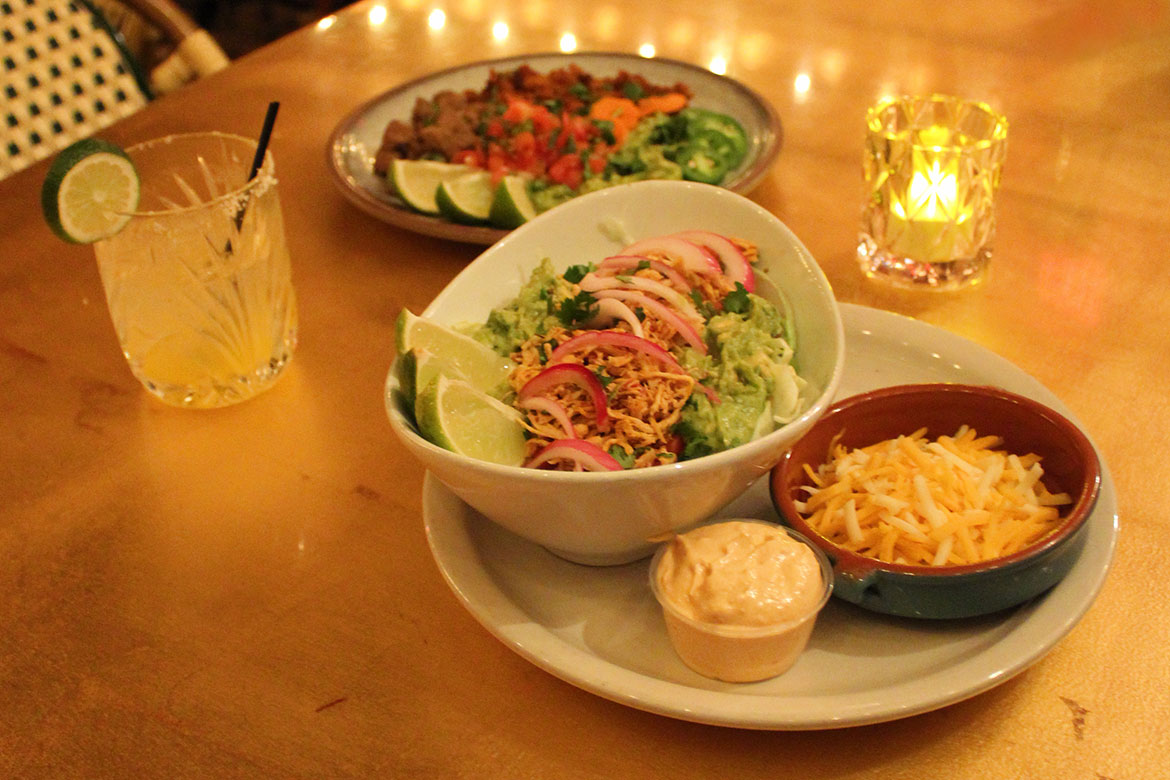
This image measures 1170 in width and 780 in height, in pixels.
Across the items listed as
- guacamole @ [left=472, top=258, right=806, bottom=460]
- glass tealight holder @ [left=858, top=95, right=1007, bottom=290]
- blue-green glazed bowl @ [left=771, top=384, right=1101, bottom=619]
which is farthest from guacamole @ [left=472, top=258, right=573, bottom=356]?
→ glass tealight holder @ [left=858, top=95, right=1007, bottom=290]

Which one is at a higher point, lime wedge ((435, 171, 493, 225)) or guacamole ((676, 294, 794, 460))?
guacamole ((676, 294, 794, 460))

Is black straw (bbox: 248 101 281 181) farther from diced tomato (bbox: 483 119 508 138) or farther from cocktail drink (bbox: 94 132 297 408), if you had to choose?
diced tomato (bbox: 483 119 508 138)

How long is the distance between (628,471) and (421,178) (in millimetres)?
1033

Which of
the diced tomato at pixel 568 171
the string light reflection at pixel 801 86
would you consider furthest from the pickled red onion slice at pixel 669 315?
the string light reflection at pixel 801 86

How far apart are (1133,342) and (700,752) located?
3.18ft

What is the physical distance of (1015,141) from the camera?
2.07 m

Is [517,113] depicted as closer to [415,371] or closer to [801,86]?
[801,86]

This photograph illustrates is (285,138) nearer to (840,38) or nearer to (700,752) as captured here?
(840,38)

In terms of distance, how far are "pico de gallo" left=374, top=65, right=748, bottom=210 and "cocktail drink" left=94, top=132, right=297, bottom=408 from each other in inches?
17.2

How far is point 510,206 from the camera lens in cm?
174

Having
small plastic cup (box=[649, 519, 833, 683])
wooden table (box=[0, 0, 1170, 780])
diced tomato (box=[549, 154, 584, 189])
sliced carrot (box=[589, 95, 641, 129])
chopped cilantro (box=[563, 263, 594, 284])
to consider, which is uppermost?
chopped cilantro (box=[563, 263, 594, 284])

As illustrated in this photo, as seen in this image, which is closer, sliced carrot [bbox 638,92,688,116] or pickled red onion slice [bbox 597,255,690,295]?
pickled red onion slice [bbox 597,255,690,295]

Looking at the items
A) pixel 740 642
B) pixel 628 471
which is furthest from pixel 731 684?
pixel 628 471

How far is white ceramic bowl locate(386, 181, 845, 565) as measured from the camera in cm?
102
